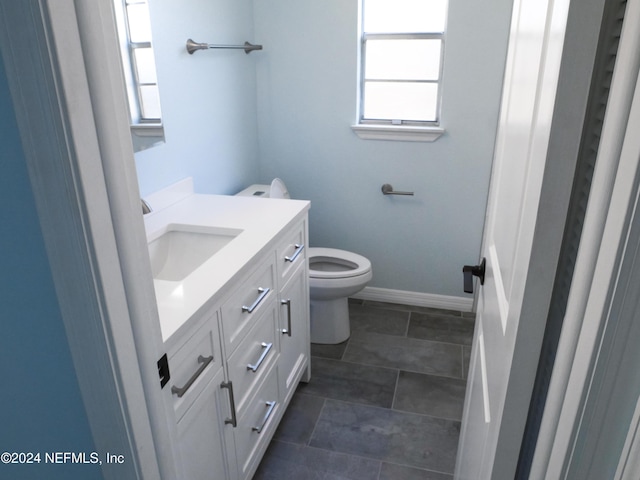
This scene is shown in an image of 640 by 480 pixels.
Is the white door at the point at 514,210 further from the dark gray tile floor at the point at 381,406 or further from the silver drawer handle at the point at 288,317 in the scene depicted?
the silver drawer handle at the point at 288,317

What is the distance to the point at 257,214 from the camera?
1976mm

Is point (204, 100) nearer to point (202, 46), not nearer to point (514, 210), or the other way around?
point (202, 46)

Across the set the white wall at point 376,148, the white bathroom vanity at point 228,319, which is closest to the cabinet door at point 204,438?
the white bathroom vanity at point 228,319

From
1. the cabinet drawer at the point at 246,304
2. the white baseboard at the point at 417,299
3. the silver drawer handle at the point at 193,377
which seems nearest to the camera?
the silver drawer handle at the point at 193,377

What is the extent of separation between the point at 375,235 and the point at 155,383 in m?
2.31

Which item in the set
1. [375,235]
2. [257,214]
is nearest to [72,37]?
[257,214]

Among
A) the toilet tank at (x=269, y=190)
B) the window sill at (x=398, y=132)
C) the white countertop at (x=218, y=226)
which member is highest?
the window sill at (x=398, y=132)

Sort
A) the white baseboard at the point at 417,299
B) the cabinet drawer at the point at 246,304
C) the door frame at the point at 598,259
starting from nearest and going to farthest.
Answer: the door frame at the point at 598,259
the cabinet drawer at the point at 246,304
the white baseboard at the point at 417,299

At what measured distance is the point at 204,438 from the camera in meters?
1.41

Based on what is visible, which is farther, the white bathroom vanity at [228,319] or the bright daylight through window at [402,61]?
the bright daylight through window at [402,61]

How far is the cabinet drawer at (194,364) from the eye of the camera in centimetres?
123

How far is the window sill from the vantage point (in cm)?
276

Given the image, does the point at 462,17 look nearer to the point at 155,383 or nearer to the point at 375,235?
the point at 375,235

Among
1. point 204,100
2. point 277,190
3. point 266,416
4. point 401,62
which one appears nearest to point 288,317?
point 266,416
